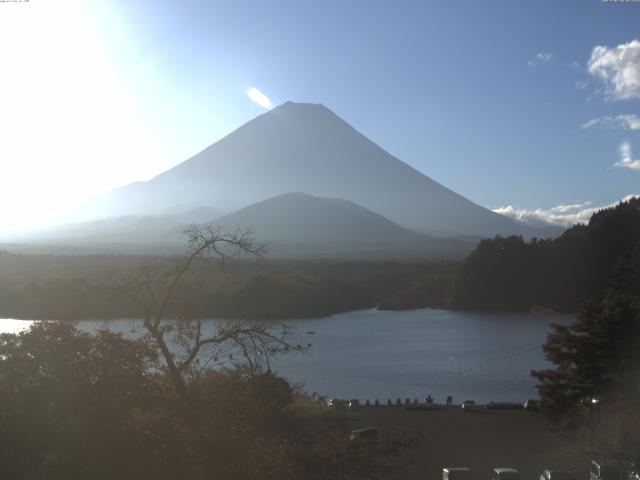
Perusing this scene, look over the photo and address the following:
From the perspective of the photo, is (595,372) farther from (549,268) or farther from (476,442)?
(549,268)

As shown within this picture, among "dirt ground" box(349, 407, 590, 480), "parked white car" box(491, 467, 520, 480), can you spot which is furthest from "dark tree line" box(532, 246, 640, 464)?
"parked white car" box(491, 467, 520, 480)

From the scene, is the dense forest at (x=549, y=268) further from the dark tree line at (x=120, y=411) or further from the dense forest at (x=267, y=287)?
the dark tree line at (x=120, y=411)

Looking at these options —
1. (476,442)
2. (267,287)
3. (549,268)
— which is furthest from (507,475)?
(549,268)

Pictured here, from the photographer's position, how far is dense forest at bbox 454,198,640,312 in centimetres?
3506

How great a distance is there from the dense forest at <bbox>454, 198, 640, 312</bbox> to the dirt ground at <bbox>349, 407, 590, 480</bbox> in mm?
Result: 25971

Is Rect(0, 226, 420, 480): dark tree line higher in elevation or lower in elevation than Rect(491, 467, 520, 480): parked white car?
higher

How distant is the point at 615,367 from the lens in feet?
26.7

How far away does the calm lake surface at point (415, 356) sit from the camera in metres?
15.1

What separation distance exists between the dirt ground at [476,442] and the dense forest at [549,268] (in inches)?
1022

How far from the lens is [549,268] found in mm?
36156

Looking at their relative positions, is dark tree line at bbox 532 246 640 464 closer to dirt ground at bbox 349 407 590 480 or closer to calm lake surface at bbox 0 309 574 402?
dirt ground at bbox 349 407 590 480

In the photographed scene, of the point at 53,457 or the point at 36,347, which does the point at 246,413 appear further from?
the point at 53,457

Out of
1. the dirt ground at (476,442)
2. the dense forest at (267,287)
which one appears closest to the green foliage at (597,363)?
the dirt ground at (476,442)

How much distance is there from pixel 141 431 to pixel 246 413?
1978 mm
